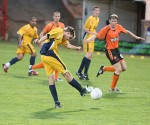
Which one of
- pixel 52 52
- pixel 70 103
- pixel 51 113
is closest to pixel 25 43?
pixel 70 103

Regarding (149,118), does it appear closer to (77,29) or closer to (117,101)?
(117,101)

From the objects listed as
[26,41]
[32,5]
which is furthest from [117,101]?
[32,5]

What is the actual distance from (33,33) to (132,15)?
12.1 meters

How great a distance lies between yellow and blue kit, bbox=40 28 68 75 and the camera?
1126cm

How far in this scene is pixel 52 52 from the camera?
11.3 meters

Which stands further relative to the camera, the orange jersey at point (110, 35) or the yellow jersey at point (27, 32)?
the yellow jersey at point (27, 32)

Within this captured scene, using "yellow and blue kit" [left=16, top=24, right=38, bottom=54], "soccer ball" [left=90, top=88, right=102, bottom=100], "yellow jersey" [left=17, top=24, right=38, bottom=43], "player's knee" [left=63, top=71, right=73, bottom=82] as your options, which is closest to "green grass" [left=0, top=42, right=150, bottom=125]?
"soccer ball" [left=90, top=88, right=102, bottom=100]

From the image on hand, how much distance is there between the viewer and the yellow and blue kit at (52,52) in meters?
11.3

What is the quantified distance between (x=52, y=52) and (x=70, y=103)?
3.99ft

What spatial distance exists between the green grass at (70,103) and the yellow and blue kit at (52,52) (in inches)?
31.4

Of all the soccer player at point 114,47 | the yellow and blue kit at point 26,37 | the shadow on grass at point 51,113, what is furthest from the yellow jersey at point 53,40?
the yellow and blue kit at point 26,37

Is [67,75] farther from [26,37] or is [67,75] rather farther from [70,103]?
[26,37]

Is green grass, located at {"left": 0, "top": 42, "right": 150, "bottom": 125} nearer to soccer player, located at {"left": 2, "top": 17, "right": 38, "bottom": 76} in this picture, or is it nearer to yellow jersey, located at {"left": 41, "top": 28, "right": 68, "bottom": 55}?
soccer player, located at {"left": 2, "top": 17, "right": 38, "bottom": 76}

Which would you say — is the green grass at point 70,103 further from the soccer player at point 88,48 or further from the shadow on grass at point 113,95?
the soccer player at point 88,48
